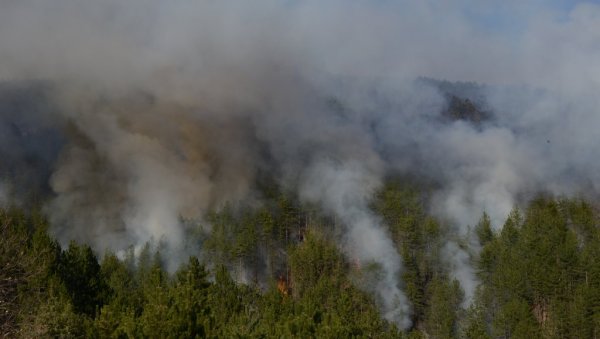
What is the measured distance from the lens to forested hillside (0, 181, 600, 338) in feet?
77.2

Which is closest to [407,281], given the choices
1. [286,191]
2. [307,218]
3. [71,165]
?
[307,218]

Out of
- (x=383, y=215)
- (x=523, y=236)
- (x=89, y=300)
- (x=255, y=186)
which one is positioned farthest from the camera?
(x=255, y=186)

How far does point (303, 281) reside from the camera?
68.4 m

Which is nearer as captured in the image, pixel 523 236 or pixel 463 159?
pixel 523 236

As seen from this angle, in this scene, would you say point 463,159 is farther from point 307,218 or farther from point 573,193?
point 307,218

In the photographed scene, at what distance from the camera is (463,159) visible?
3590 inches

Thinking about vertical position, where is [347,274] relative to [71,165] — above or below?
below

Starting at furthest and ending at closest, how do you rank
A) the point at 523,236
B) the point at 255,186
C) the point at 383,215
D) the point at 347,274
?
the point at 255,186 → the point at 383,215 → the point at 347,274 → the point at 523,236

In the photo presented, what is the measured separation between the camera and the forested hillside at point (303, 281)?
23516 mm

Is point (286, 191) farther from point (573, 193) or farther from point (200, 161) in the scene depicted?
point (573, 193)

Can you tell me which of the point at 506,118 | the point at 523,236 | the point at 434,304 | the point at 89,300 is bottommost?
the point at 89,300

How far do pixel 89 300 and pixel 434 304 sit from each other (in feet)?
119

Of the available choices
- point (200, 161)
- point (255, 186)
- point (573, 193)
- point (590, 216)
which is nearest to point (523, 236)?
point (590, 216)

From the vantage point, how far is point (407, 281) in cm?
6425
